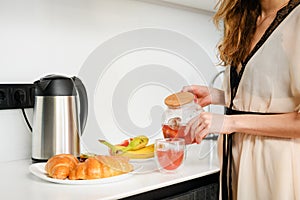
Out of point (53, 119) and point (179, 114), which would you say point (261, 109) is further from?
point (53, 119)

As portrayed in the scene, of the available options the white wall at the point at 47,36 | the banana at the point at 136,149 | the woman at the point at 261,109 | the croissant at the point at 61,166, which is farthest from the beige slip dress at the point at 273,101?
the white wall at the point at 47,36

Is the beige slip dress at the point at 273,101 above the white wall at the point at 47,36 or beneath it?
beneath

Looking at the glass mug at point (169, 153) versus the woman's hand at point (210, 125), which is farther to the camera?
the glass mug at point (169, 153)

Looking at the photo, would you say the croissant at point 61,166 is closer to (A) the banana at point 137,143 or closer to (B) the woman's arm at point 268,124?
(A) the banana at point 137,143

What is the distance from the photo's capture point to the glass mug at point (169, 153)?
3.89ft

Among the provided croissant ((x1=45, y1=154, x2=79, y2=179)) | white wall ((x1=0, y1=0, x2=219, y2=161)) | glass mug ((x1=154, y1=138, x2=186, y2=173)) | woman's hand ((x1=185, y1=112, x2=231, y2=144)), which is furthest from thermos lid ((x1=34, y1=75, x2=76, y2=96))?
woman's hand ((x1=185, y1=112, x2=231, y2=144))

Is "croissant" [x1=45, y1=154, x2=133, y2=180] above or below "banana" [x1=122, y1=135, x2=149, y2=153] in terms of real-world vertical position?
below

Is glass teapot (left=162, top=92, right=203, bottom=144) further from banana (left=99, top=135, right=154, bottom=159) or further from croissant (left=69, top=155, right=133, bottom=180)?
croissant (left=69, top=155, right=133, bottom=180)

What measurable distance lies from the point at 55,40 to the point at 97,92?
269 mm

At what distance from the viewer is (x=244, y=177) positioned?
3.57 ft

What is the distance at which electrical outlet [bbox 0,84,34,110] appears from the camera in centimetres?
130

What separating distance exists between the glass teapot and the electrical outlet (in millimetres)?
516

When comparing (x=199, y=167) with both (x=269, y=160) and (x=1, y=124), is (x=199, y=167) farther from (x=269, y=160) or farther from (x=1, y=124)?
(x=1, y=124)

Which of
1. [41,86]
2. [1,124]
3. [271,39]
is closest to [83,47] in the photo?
[41,86]
